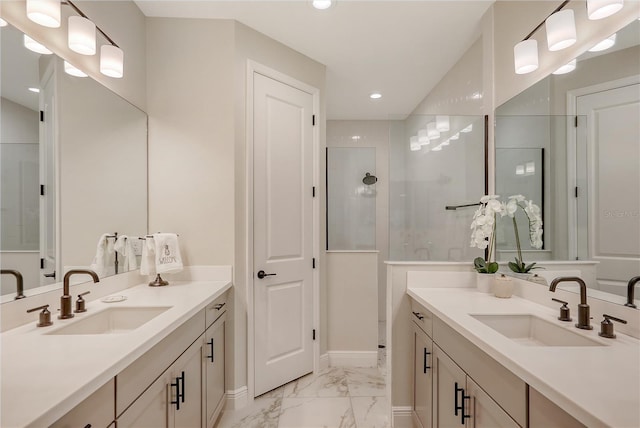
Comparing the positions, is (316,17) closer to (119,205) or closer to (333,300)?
(119,205)

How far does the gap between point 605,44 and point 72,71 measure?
242cm

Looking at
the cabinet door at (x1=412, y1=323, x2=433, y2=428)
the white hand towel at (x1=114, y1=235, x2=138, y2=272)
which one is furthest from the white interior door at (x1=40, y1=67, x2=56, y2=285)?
the cabinet door at (x1=412, y1=323, x2=433, y2=428)

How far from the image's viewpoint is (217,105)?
7.79 feet

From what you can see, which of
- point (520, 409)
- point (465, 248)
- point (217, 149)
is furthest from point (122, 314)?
point (465, 248)

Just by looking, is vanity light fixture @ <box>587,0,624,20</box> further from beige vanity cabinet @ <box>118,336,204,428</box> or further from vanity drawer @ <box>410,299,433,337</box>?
beige vanity cabinet @ <box>118,336,204,428</box>

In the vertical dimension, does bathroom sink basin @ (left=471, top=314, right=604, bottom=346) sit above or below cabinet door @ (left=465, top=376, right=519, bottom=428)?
above

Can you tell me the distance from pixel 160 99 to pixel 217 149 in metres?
0.55

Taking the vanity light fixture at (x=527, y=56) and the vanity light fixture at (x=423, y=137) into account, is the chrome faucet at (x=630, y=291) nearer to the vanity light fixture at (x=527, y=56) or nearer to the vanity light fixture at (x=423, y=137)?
the vanity light fixture at (x=527, y=56)

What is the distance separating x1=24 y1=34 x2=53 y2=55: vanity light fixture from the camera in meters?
1.39

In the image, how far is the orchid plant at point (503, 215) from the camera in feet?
A: 5.78

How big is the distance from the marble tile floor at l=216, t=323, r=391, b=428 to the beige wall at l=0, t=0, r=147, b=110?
2.26m

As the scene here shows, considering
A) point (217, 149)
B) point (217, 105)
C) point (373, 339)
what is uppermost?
point (217, 105)

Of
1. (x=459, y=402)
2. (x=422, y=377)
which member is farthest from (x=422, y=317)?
(x=459, y=402)

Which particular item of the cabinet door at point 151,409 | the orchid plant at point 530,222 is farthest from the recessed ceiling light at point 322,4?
the cabinet door at point 151,409
